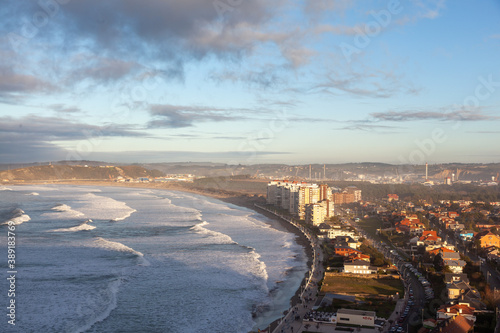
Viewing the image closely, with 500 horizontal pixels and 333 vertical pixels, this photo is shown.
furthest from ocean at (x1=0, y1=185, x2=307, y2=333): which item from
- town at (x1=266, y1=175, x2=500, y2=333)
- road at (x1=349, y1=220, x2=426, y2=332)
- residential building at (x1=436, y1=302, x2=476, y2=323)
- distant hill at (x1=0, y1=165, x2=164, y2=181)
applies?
distant hill at (x1=0, y1=165, x2=164, y2=181)

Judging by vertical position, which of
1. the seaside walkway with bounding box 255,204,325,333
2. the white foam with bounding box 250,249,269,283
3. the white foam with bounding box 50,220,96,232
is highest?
the white foam with bounding box 50,220,96,232

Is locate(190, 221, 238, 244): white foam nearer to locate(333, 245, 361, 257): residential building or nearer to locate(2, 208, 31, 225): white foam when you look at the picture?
locate(333, 245, 361, 257): residential building

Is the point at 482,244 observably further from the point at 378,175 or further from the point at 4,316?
the point at 378,175

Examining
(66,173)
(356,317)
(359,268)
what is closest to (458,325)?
(356,317)

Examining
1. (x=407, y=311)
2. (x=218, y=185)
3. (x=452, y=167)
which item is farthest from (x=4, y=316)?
(x=452, y=167)

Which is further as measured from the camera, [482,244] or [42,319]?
[482,244]

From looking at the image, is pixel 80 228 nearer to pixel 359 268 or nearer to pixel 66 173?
pixel 359 268
